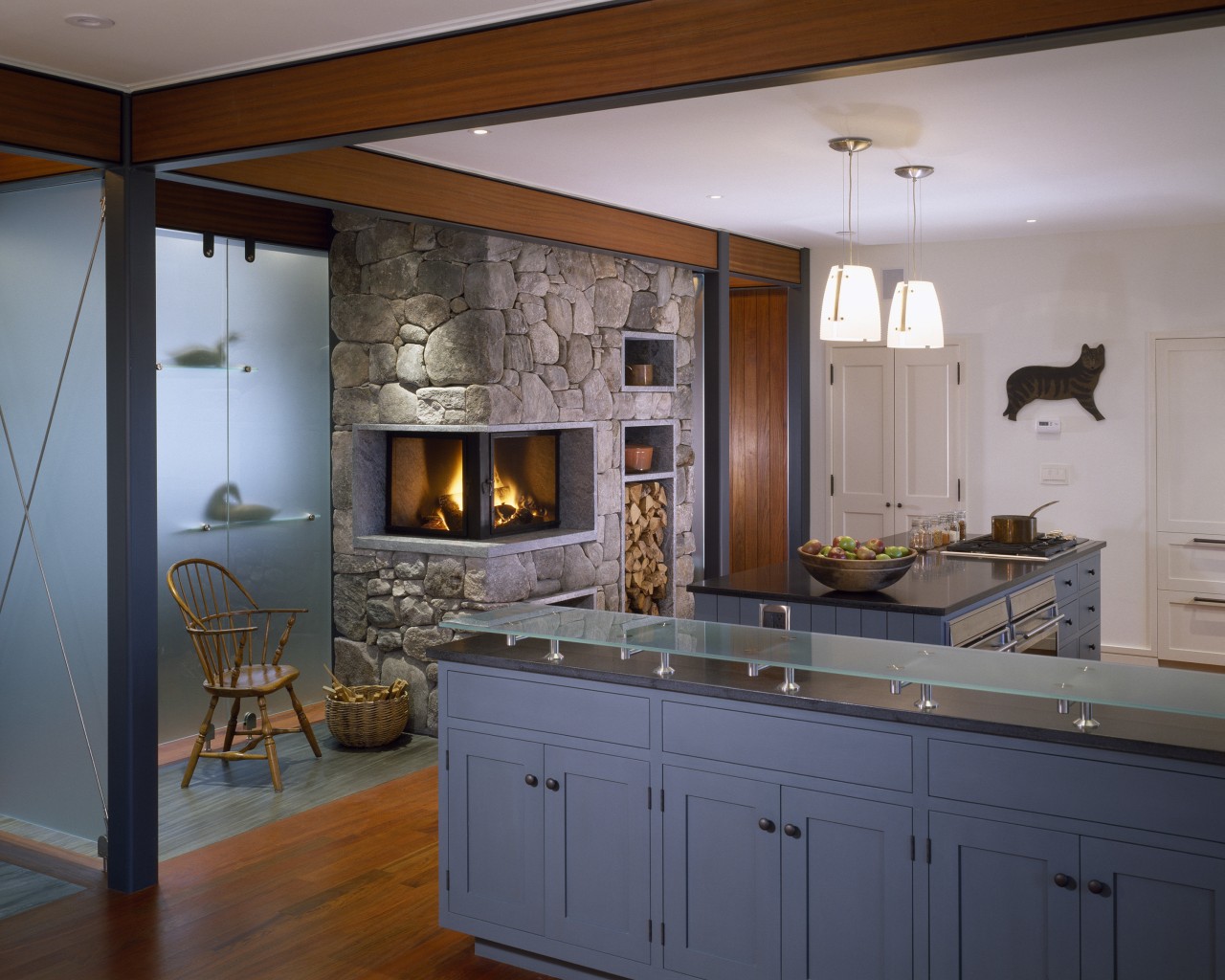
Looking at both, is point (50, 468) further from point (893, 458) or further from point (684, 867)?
point (893, 458)

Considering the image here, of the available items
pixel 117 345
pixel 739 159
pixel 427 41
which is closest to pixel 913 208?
pixel 739 159

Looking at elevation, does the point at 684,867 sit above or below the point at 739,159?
below

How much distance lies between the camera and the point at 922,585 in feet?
15.6

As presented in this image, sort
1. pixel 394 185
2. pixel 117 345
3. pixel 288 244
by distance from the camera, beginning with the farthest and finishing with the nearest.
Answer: pixel 288 244 < pixel 394 185 < pixel 117 345

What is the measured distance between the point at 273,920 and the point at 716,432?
12.3 ft

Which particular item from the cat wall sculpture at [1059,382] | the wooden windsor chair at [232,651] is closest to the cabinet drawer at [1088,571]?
the cat wall sculpture at [1059,382]

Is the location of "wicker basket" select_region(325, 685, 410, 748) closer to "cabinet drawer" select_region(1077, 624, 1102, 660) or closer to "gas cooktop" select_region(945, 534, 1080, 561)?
"gas cooktop" select_region(945, 534, 1080, 561)

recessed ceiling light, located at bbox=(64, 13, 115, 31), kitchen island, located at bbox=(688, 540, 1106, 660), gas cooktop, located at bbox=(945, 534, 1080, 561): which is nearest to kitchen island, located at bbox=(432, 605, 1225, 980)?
kitchen island, located at bbox=(688, 540, 1106, 660)

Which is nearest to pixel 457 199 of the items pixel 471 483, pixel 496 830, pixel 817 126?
pixel 471 483

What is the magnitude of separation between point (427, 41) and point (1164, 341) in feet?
17.4

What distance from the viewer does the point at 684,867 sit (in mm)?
3051

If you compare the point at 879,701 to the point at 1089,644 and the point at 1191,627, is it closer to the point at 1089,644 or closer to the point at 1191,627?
the point at 1089,644

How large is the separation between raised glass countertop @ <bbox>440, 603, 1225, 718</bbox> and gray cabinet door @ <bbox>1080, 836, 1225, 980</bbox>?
311 mm

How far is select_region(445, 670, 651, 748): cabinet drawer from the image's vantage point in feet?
10.3
